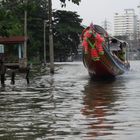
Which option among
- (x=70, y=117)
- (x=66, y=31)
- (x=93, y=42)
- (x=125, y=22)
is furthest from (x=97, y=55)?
(x=125, y=22)

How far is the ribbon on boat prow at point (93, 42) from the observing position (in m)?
29.4

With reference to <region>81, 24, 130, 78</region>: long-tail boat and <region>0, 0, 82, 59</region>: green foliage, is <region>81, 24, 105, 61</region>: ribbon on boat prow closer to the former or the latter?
<region>81, 24, 130, 78</region>: long-tail boat

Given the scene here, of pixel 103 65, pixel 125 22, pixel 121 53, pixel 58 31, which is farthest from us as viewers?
pixel 125 22

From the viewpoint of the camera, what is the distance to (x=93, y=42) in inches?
1174

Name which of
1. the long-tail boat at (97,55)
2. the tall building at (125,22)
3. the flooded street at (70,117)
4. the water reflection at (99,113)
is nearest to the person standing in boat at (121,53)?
the long-tail boat at (97,55)

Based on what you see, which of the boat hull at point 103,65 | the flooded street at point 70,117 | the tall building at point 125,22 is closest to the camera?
the flooded street at point 70,117

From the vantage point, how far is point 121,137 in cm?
969

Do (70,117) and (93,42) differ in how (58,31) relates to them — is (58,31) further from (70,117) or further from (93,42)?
(70,117)

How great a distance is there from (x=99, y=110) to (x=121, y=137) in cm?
440

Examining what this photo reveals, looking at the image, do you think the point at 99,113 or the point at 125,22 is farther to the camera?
the point at 125,22

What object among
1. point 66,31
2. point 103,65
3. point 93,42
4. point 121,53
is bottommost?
point 103,65

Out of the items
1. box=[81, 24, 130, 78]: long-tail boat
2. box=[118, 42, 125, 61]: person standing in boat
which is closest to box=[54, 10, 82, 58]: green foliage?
box=[118, 42, 125, 61]: person standing in boat

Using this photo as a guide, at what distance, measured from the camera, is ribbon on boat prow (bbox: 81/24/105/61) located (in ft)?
96.6

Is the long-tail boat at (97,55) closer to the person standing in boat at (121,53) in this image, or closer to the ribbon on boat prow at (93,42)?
the ribbon on boat prow at (93,42)
